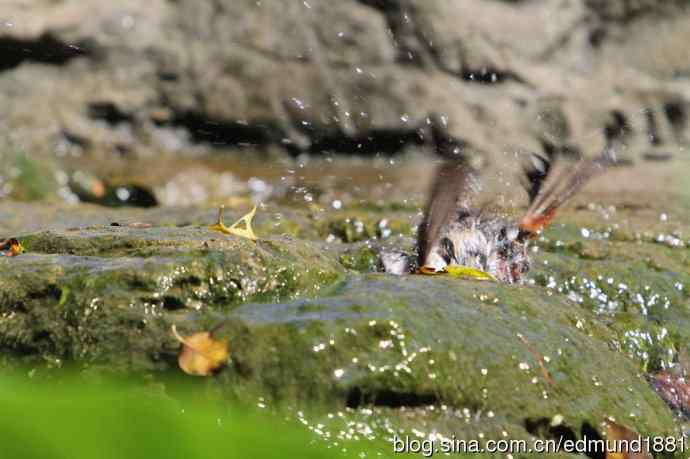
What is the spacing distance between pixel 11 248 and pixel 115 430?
1.59 m

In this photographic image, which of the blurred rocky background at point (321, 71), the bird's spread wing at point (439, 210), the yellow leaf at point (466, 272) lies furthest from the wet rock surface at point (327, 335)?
the blurred rocky background at point (321, 71)

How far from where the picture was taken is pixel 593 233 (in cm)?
528

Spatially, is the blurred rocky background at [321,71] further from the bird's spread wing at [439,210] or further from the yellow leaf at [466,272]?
the yellow leaf at [466,272]

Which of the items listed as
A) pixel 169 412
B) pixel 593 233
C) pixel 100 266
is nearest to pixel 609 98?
pixel 593 233

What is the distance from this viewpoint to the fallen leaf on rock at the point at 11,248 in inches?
100

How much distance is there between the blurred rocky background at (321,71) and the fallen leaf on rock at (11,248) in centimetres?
Answer: 435

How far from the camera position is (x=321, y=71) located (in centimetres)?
707

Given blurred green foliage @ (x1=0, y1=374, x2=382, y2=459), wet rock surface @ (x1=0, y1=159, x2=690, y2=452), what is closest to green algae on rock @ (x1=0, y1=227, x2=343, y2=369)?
wet rock surface @ (x1=0, y1=159, x2=690, y2=452)

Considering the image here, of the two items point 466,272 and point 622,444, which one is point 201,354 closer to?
point 622,444

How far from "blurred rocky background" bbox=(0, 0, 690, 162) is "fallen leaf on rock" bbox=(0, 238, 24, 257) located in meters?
4.35

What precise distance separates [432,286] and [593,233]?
311cm

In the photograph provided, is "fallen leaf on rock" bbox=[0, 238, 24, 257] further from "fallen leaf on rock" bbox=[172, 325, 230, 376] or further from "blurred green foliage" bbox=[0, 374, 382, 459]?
"blurred green foliage" bbox=[0, 374, 382, 459]

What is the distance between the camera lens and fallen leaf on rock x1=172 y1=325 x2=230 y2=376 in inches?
72.4

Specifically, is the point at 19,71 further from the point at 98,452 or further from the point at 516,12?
the point at 98,452
